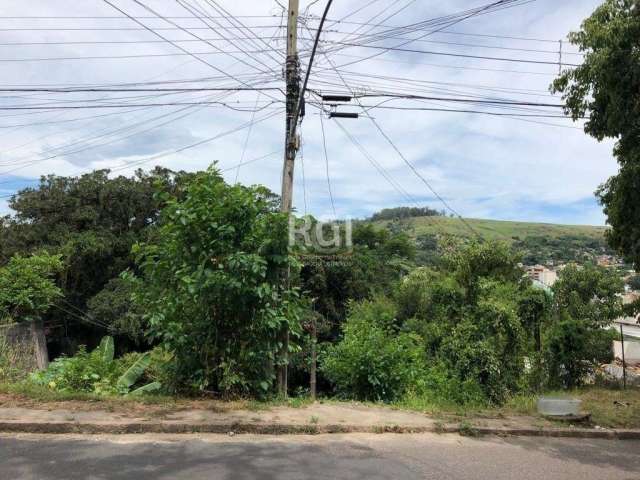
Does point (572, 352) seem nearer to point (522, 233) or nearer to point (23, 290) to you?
point (23, 290)

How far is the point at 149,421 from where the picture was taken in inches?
213

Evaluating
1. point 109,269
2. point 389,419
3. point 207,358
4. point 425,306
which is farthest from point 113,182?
point 389,419

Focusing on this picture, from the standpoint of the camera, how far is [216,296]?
256 inches

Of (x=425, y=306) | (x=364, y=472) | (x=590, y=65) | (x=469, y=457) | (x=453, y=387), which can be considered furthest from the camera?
(x=425, y=306)

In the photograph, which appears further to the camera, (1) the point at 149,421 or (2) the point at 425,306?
(2) the point at 425,306

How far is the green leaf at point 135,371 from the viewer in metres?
8.75

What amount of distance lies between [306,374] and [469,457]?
45.3 ft

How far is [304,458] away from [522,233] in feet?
253

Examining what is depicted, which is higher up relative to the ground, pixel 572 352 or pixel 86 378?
pixel 86 378

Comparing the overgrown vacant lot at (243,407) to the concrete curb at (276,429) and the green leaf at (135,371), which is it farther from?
the green leaf at (135,371)

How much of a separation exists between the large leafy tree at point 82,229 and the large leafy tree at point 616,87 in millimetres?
19739

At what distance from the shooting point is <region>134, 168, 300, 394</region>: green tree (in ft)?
21.7

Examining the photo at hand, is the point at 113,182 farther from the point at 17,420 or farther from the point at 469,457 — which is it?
the point at 469,457

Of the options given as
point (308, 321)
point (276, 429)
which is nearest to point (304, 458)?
point (276, 429)
